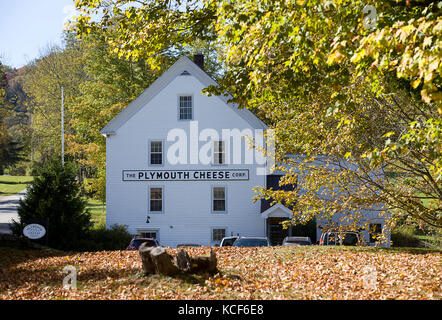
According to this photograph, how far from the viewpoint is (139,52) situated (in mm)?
14047

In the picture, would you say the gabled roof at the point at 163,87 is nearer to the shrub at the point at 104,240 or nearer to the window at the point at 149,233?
the window at the point at 149,233

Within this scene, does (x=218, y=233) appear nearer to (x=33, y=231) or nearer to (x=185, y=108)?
(x=185, y=108)

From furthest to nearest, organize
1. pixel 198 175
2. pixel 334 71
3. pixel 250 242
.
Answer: pixel 198 175 → pixel 250 242 → pixel 334 71

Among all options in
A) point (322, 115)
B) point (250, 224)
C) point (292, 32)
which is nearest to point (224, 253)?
point (322, 115)

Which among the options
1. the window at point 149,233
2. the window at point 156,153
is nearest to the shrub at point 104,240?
the window at point 149,233

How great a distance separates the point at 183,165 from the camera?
97.8 feet

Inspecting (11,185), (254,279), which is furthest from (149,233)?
(11,185)

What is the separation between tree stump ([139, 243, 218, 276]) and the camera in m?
10.3

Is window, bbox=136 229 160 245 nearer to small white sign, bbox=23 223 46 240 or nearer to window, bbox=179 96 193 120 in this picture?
window, bbox=179 96 193 120

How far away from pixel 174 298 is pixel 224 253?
6.15 metres

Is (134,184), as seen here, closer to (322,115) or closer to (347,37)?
(322,115)

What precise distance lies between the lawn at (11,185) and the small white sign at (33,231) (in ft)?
138

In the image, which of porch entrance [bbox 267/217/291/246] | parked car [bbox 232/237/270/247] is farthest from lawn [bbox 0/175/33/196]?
parked car [bbox 232/237/270/247]

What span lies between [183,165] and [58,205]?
9.08 meters
